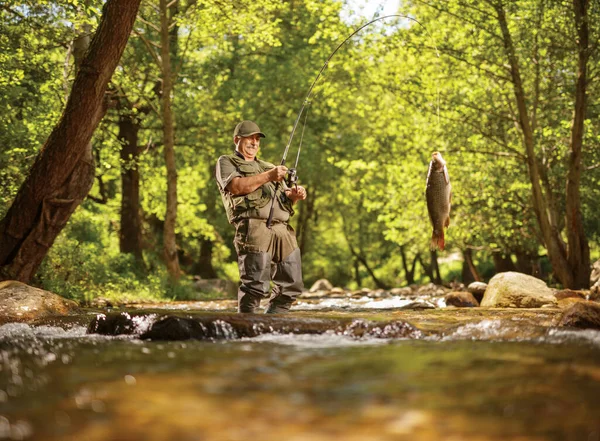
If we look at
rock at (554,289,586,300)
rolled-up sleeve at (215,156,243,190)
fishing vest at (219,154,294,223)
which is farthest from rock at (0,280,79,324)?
rock at (554,289,586,300)

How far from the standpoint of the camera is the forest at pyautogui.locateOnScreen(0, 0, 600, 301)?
10.2 metres

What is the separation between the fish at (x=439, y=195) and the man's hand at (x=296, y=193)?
61.0 inches

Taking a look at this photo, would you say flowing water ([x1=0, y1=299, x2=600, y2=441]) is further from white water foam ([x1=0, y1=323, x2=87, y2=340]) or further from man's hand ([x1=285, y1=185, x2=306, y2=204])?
man's hand ([x1=285, y1=185, x2=306, y2=204])

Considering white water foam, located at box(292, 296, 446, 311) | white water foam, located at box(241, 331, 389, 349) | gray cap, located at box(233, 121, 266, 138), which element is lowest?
white water foam, located at box(292, 296, 446, 311)

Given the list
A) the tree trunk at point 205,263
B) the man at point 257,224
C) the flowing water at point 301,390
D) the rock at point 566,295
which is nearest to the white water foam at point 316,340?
the flowing water at point 301,390

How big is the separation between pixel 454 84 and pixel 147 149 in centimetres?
856

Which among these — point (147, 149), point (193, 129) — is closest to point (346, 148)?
point (193, 129)

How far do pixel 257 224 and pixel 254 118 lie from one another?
57.7ft

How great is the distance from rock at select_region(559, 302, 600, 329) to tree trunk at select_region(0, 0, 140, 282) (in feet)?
21.3

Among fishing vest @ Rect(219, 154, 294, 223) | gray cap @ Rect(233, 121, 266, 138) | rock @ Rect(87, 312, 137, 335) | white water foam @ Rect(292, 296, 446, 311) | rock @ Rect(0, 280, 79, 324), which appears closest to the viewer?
rock @ Rect(87, 312, 137, 335)

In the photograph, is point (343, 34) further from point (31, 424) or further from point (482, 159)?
point (31, 424)

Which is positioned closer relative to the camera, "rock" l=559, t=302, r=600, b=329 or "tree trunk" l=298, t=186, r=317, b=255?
"rock" l=559, t=302, r=600, b=329

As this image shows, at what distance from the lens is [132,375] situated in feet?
13.2

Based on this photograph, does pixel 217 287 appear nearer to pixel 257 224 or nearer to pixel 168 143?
pixel 168 143
